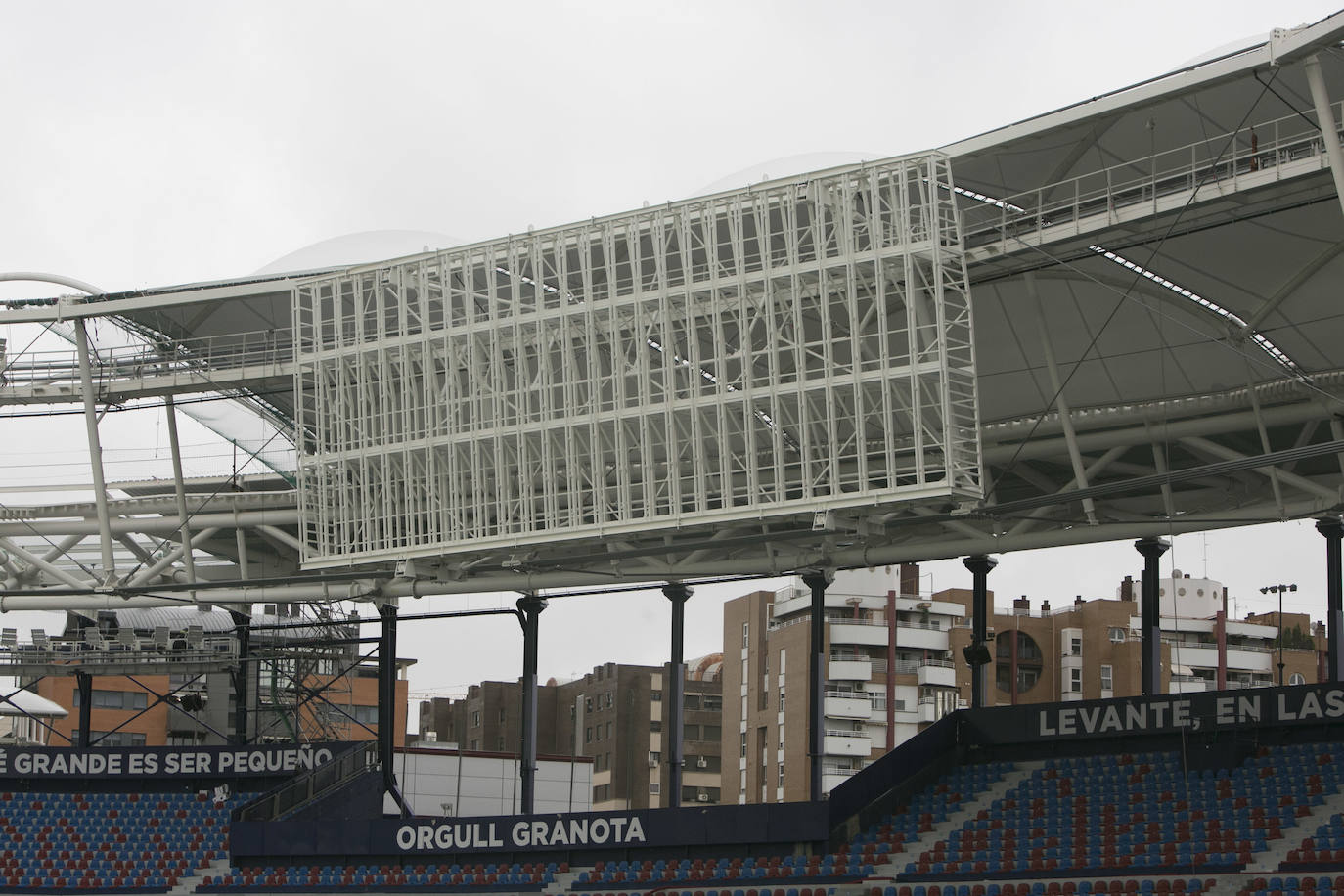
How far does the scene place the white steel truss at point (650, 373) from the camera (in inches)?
1222

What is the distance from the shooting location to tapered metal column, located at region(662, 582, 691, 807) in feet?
131

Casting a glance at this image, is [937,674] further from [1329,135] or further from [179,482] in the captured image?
[1329,135]

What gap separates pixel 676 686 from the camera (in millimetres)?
40438

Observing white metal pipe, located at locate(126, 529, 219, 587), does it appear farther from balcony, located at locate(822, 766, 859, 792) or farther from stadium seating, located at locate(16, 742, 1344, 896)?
balcony, located at locate(822, 766, 859, 792)

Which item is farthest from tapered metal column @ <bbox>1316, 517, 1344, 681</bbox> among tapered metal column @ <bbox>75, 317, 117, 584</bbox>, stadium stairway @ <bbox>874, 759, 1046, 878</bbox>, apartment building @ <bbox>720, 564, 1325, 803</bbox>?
apartment building @ <bbox>720, 564, 1325, 803</bbox>

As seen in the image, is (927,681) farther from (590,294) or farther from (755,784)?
(590,294)

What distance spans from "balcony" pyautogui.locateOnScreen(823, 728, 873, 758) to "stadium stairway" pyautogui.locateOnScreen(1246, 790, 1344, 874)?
5755 centimetres

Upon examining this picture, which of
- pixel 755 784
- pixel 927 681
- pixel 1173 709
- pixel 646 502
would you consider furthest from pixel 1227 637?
pixel 646 502

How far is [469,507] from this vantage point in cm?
3759

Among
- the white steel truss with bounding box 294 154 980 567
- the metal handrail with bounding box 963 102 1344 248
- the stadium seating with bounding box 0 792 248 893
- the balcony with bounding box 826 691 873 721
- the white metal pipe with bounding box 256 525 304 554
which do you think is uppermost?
the metal handrail with bounding box 963 102 1344 248

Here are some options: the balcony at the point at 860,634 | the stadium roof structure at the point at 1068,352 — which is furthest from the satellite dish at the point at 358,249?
the balcony at the point at 860,634

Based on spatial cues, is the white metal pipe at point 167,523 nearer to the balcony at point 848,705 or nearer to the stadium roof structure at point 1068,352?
the stadium roof structure at point 1068,352

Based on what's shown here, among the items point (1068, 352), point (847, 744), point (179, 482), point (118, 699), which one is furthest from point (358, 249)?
point (847, 744)

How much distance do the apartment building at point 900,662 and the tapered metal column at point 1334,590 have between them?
50698 mm
